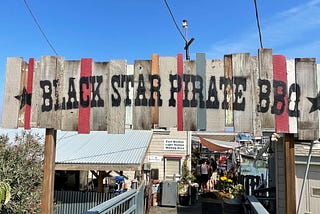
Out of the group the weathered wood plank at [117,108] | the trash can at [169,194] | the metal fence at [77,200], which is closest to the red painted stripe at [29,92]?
the weathered wood plank at [117,108]

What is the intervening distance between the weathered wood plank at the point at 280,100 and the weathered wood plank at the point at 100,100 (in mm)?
1237

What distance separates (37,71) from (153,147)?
13156mm

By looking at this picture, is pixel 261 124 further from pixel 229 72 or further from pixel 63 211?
pixel 63 211

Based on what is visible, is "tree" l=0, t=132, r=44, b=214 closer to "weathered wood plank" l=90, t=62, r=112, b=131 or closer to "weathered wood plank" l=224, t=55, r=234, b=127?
"weathered wood plank" l=90, t=62, r=112, b=131

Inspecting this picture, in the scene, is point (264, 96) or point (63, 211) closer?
point (264, 96)

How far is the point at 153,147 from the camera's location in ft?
51.2

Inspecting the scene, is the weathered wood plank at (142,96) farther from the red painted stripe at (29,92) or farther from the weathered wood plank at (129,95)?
the red painted stripe at (29,92)

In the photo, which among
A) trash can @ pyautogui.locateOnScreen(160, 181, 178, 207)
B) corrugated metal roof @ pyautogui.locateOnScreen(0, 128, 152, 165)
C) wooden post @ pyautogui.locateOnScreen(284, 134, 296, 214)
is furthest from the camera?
trash can @ pyautogui.locateOnScreen(160, 181, 178, 207)

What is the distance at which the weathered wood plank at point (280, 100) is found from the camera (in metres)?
2.36

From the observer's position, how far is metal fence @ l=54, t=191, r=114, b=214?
863 cm

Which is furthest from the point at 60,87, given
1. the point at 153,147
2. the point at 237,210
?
the point at 153,147

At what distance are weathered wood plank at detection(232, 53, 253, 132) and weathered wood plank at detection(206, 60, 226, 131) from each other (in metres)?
0.10

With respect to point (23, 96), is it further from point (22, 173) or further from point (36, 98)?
point (22, 173)

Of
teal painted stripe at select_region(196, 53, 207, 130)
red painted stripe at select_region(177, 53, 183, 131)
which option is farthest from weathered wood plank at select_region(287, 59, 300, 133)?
red painted stripe at select_region(177, 53, 183, 131)
